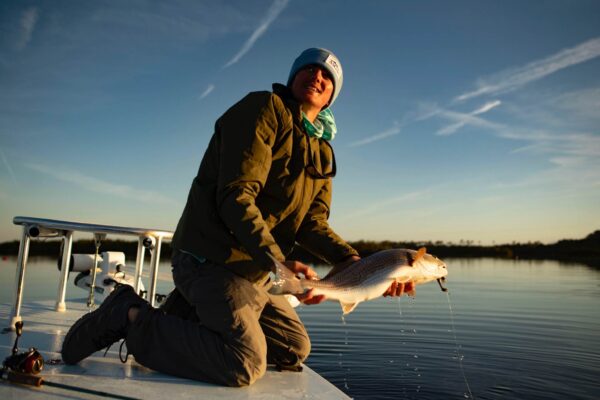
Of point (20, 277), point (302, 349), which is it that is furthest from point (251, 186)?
point (20, 277)

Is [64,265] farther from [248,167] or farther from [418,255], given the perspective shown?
[418,255]

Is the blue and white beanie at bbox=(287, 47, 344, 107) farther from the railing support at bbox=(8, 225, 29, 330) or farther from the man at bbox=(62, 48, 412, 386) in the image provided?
the railing support at bbox=(8, 225, 29, 330)

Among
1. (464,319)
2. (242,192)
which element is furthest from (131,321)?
(464,319)

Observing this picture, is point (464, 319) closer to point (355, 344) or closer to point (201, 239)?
point (355, 344)

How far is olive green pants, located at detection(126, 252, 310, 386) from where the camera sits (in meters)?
3.38

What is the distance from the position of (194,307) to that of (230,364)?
67cm

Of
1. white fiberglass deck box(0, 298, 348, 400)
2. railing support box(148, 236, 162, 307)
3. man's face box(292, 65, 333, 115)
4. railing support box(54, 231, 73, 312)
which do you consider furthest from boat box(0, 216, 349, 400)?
man's face box(292, 65, 333, 115)

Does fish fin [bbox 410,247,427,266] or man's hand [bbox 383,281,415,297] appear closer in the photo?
fish fin [bbox 410,247,427,266]

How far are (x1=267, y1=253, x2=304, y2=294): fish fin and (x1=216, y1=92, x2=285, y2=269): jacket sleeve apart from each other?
10 centimetres

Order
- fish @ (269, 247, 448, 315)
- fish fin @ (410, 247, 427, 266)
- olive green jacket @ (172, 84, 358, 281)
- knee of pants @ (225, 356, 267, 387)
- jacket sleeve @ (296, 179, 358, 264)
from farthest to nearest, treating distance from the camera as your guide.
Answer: jacket sleeve @ (296, 179, 358, 264) → fish fin @ (410, 247, 427, 266) → fish @ (269, 247, 448, 315) → knee of pants @ (225, 356, 267, 387) → olive green jacket @ (172, 84, 358, 281)

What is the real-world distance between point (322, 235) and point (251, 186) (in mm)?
1180

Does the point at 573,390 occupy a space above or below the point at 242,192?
below

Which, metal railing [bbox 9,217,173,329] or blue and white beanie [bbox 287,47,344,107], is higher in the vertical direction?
blue and white beanie [bbox 287,47,344,107]

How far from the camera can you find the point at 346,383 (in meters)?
5.60
